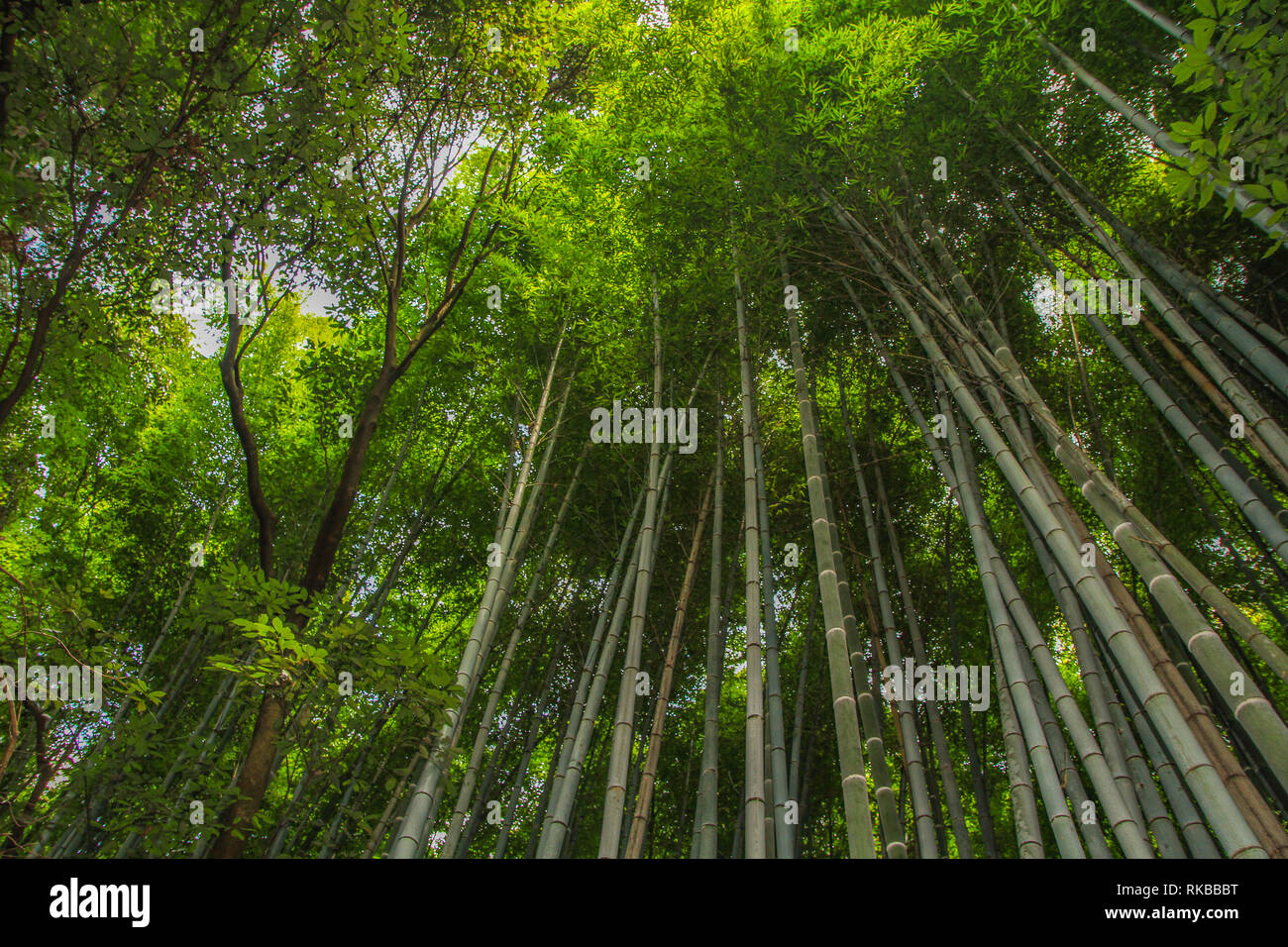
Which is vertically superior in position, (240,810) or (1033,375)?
(1033,375)

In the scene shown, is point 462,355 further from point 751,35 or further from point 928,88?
point 928,88

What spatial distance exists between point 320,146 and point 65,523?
587cm

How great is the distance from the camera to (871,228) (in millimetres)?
3846

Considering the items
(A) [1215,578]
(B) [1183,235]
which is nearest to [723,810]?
(A) [1215,578]

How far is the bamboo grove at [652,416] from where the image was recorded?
6.65ft

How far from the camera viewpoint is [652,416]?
4039mm

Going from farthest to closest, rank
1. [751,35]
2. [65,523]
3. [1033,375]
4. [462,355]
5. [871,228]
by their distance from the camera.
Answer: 1. [65,523]
2. [462,355]
3. [1033,375]
4. [751,35]
5. [871,228]

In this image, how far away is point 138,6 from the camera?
212 centimetres

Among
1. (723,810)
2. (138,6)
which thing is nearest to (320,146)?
(138,6)

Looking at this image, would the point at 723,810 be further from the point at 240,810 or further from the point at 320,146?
the point at 320,146

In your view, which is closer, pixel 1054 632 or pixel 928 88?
pixel 928 88

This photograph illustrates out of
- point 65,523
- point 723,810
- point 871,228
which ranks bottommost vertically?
point 723,810

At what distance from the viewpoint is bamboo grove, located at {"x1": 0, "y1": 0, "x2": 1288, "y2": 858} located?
203cm

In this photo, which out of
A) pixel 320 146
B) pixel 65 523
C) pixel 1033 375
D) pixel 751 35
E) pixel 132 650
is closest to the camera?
pixel 320 146
